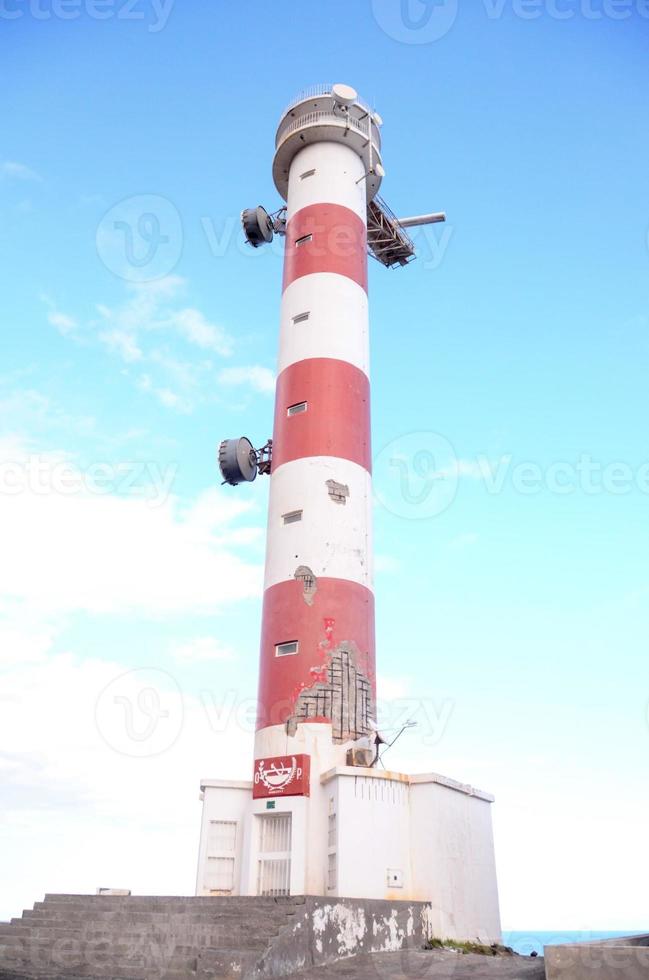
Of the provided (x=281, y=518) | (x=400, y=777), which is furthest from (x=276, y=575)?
(x=400, y=777)

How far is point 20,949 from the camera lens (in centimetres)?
1245

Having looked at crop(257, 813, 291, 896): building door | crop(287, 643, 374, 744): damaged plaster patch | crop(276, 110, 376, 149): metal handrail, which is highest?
crop(276, 110, 376, 149): metal handrail

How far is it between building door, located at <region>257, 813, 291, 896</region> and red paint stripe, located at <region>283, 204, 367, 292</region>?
44.2ft

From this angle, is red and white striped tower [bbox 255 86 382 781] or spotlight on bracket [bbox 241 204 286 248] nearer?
red and white striped tower [bbox 255 86 382 781]

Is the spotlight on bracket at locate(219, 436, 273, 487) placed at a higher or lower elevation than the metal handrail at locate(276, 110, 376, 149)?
lower

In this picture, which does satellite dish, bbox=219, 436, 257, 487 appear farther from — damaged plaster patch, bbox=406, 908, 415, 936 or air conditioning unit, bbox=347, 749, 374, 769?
damaged plaster patch, bbox=406, 908, 415, 936

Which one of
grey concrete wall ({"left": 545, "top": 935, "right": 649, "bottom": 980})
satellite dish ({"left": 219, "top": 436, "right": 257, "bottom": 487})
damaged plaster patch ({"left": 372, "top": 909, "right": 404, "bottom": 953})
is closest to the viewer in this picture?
grey concrete wall ({"left": 545, "top": 935, "right": 649, "bottom": 980})

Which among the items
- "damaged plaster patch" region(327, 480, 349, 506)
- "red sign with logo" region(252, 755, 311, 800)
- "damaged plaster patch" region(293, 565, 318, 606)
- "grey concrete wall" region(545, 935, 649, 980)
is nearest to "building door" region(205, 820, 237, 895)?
"red sign with logo" region(252, 755, 311, 800)

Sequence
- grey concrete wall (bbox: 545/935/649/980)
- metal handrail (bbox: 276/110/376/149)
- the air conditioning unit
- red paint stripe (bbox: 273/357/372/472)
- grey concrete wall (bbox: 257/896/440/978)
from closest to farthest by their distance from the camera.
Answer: grey concrete wall (bbox: 545/935/649/980) < grey concrete wall (bbox: 257/896/440/978) < the air conditioning unit < red paint stripe (bbox: 273/357/372/472) < metal handrail (bbox: 276/110/376/149)

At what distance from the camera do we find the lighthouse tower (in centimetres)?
1473

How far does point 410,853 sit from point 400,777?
53.8 inches

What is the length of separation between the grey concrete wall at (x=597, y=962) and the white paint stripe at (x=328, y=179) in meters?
18.7

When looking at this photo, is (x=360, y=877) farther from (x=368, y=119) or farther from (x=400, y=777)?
(x=368, y=119)

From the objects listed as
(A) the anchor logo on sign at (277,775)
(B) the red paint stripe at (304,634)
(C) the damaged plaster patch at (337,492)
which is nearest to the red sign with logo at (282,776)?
(A) the anchor logo on sign at (277,775)
